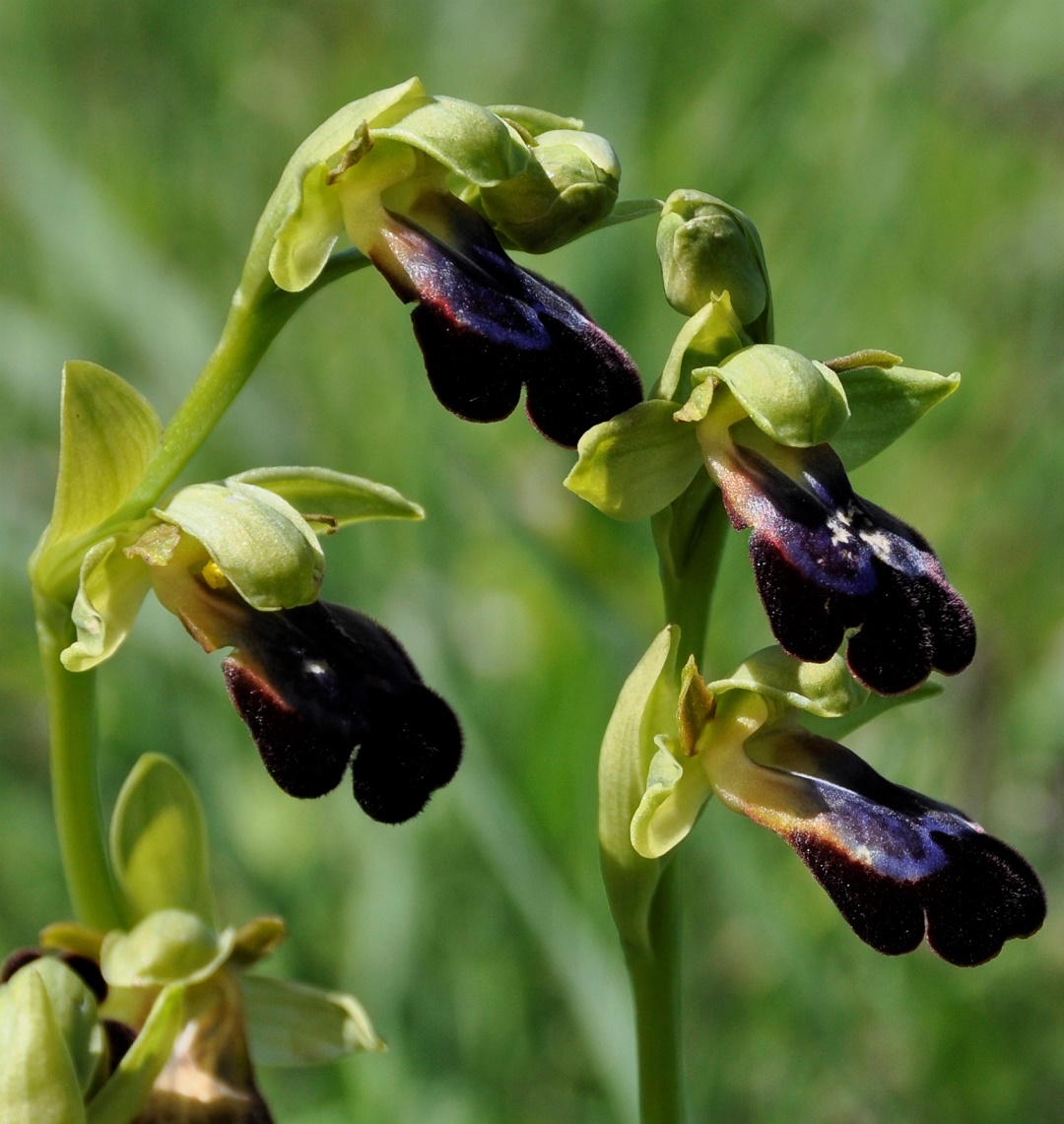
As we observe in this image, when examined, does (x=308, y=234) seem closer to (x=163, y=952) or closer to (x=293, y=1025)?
(x=163, y=952)

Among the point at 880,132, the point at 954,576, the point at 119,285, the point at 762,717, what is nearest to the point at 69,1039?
the point at 762,717

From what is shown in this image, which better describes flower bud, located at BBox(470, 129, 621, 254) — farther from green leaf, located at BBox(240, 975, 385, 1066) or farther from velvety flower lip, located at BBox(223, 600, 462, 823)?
green leaf, located at BBox(240, 975, 385, 1066)

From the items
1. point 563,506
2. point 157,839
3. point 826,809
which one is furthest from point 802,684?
point 563,506

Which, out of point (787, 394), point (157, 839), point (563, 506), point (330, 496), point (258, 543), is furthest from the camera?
point (563, 506)

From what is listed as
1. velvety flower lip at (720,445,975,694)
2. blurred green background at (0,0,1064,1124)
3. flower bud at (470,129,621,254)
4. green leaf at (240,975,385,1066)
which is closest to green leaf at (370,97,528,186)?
flower bud at (470,129,621,254)

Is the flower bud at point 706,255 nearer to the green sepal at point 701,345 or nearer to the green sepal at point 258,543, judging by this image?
the green sepal at point 701,345
